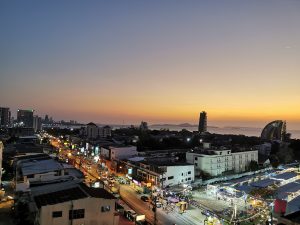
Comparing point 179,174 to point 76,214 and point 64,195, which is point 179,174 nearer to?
point 64,195

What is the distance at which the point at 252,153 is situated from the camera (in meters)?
42.7

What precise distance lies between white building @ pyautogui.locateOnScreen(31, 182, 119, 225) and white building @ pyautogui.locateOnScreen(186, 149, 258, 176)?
19.8 metres

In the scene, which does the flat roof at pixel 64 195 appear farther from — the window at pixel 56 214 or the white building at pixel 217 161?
the white building at pixel 217 161

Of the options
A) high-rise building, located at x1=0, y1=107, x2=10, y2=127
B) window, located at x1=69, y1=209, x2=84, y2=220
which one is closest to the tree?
window, located at x1=69, y1=209, x2=84, y2=220

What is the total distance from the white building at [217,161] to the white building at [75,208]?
780 inches

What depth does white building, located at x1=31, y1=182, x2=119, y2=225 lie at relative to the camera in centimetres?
1514

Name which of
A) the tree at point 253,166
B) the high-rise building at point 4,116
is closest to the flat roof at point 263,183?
the tree at point 253,166

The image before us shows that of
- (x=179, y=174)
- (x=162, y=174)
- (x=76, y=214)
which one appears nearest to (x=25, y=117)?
(x=179, y=174)

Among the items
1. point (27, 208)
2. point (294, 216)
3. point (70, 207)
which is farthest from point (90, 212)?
point (294, 216)

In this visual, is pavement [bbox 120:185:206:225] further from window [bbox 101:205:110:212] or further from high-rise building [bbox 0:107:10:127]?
high-rise building [bbox 0:107:10:127]

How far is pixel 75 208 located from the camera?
1549 centimetres

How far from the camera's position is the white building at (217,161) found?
34875 mm

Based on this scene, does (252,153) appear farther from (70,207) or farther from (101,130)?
(101,130)

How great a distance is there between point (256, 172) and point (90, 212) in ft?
95.0
